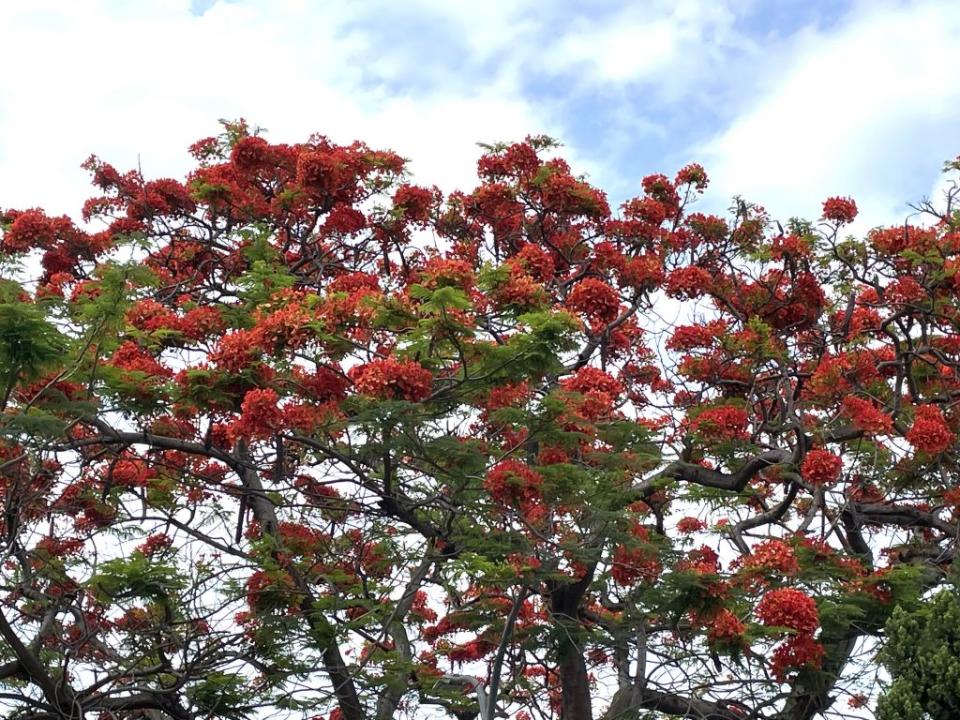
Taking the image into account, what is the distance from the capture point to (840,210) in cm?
1085

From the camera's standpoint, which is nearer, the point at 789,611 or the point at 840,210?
the point at 789,611

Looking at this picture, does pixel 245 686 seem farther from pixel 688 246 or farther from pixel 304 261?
pixel 688 246

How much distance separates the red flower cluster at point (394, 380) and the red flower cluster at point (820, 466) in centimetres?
346

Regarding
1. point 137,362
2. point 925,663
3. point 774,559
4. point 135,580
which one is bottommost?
point 925,663

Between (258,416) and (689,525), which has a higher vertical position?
(689,525)

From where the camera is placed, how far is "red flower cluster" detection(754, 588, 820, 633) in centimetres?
802

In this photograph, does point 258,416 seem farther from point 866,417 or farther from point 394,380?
point 866,417

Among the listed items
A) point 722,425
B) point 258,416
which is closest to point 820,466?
point 722,425

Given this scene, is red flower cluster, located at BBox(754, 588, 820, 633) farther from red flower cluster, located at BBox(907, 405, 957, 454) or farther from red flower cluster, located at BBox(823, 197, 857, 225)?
red flower cluster, located at BBox(823, 197, 857, 225)

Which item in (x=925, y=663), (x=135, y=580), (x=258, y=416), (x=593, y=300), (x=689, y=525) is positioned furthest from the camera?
(x=689, y=525)

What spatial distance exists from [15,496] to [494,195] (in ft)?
17.5

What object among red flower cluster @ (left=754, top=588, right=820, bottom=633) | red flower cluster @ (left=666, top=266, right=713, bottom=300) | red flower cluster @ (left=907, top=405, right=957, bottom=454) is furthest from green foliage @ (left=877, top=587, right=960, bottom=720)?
red flower cluster @ (left=666, top=266, right=713, bottom=300)

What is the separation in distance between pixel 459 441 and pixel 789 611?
2695 mm

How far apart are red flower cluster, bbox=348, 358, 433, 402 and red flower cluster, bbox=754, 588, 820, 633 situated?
10.2 ft
